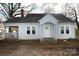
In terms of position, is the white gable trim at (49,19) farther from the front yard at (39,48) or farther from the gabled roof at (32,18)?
the front yard at (39,48)

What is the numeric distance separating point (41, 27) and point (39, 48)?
0.30 m

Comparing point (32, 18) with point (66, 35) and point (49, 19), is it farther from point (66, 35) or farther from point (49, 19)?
point (66, 35)

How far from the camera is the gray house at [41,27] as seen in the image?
12.9 feet

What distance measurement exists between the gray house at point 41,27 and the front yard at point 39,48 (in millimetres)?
85

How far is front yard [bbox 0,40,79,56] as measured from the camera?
389 centimetres

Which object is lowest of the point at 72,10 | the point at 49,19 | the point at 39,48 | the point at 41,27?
the point at 39,48

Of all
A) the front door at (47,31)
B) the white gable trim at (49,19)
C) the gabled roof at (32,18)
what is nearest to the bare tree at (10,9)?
the gabled roof at (32,18)

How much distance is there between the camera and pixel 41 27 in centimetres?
395

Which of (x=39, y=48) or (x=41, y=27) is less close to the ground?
(x=41, y=27)

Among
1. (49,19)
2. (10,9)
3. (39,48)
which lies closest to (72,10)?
(49,19)

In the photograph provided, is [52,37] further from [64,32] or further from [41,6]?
[41,6]

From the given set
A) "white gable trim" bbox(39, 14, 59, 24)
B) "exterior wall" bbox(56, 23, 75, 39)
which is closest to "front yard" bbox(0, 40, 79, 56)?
"exterior wall" bbox(56, 23, 75, 39)

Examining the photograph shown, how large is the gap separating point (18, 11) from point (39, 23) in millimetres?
345

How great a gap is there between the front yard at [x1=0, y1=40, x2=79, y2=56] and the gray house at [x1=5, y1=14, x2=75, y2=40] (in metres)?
0.09
